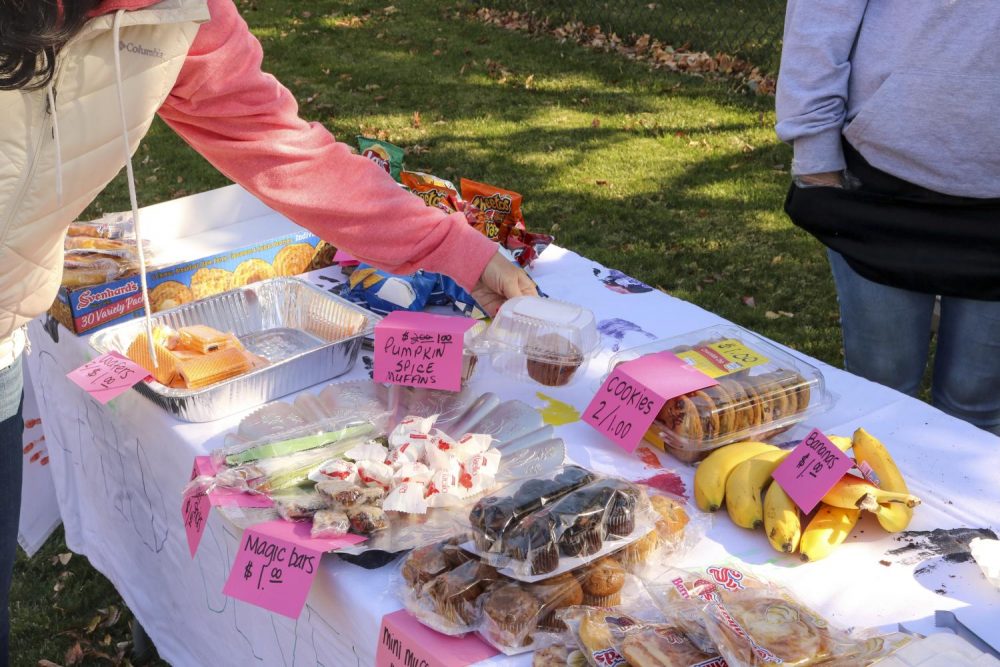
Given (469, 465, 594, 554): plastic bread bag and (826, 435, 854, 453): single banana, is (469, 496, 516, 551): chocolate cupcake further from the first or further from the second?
(826, 435, 854, 453): single banana

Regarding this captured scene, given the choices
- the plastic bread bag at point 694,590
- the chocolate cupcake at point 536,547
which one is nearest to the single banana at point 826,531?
the plastic bread bag at point 694,590

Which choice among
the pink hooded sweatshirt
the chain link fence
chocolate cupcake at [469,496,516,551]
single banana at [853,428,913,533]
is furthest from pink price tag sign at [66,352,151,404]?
the chain link fence

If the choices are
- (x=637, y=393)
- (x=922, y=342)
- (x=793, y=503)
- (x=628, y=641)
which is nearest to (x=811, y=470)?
(x=793, y=503)

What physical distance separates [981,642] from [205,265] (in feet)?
5.28

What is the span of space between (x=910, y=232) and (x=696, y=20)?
5.58m

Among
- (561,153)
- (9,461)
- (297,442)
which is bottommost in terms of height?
(561,153)

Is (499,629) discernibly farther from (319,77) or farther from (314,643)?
(319,77)

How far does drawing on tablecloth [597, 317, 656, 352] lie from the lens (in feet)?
6.17

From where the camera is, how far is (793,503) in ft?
4.19

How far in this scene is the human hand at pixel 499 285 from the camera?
167 centimetres

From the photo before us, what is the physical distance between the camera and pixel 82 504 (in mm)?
2203

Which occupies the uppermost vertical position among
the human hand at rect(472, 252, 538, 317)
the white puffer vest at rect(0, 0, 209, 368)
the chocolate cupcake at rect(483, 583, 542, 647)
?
the white puffer vest at rect(0, 0, 209, 368)

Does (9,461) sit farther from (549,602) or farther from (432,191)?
(432,191)

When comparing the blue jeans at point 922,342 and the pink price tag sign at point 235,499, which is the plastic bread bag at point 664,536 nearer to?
the pink price tag sign at point 235,499
